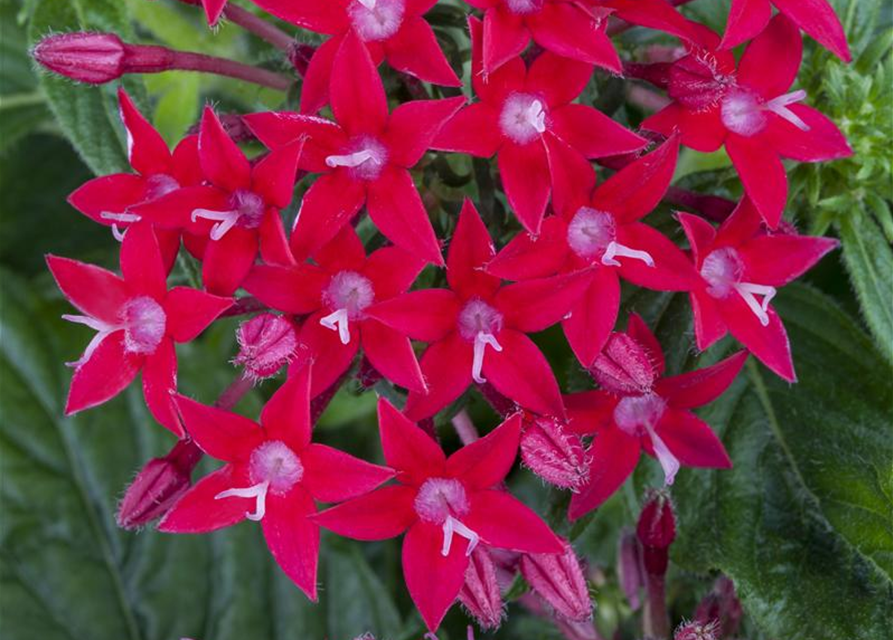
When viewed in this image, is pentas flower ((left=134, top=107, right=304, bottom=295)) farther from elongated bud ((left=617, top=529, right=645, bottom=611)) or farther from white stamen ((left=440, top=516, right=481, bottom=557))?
elongated bud ((left=617, top=529, right=645, bottom=611))

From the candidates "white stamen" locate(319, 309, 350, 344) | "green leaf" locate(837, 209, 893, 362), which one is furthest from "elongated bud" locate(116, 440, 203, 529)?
"green leaf" locate(837, 209, 893, 362)

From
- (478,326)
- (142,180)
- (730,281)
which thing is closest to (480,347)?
(478,326)

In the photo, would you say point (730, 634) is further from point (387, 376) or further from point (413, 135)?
point (413, 135)

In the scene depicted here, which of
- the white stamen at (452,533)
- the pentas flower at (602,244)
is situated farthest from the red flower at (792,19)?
the white stamen at (452,533)

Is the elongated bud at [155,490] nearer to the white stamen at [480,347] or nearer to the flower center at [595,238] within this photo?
the white stamen at [480,347]

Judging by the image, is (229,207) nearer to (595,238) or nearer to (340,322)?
(340,322)

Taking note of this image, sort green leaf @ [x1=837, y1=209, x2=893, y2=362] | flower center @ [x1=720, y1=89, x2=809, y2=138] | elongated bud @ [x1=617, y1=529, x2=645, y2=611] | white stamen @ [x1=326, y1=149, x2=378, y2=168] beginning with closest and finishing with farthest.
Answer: white stamen @ [x1=326, y1=149, x2=378, y2=168]
flower center @ [x1=720, y1=89, x2=809, y2=138]
green leaf @ [x1=837, y1=209, x2=893, y2=362]
elongated bud @ [x1=617, y1=529, x2=645, y2=611]
